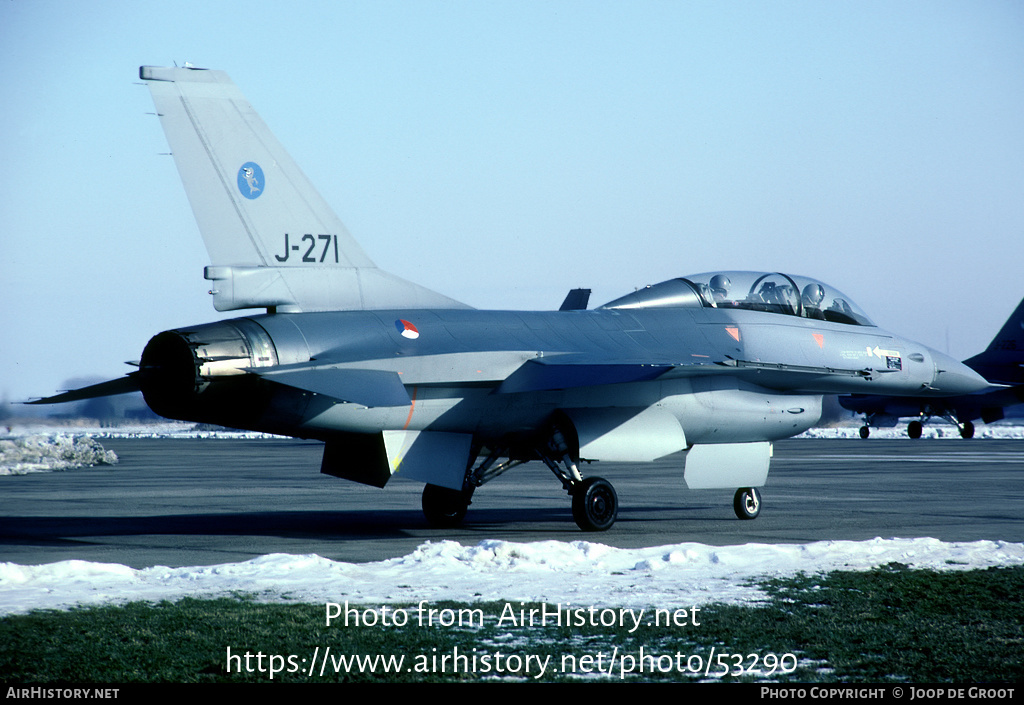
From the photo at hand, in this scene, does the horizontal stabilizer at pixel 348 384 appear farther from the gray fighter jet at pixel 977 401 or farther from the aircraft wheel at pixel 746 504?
the gray fighter jet at pixel 977 401

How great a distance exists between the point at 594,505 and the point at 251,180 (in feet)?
17.8

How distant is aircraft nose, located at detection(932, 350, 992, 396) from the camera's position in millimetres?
15625

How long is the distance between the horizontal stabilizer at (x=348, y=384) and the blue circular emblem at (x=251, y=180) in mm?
2013

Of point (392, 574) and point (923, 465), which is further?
point (923, 465)

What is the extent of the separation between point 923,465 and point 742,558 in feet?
63.2

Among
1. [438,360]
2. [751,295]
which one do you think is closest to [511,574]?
[438,360]

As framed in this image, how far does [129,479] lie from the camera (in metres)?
23.4

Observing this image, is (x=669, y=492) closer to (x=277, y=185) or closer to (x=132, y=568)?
(x=277, y=185)

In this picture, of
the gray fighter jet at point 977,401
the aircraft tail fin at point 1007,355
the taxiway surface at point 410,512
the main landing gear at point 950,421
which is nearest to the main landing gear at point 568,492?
the taxiway surface at point 410,512

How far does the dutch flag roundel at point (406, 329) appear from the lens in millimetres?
11269

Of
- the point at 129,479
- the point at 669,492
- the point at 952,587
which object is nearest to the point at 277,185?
the point at 952,587

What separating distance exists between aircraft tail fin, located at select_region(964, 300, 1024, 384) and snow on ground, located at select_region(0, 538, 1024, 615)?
4267cm

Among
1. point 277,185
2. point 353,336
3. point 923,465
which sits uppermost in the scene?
point 277,185

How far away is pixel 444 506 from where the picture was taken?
44.0 feet
